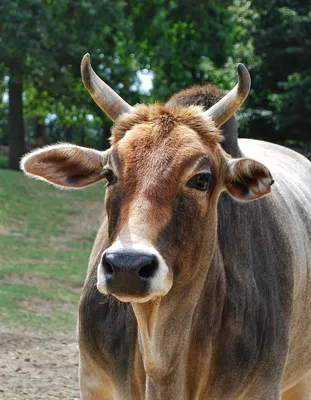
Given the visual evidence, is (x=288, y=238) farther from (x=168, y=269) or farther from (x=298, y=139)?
(x=298, y=139)

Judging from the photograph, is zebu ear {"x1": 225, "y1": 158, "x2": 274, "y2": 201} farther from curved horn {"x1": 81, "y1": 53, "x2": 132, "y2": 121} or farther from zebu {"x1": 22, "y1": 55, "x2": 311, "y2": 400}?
curved horn {"x1": 81, "y1": 53, "x2": 132, "y2": 121}

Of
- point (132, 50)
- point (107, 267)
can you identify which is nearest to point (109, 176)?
point (107, 267)

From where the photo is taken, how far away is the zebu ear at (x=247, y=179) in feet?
15.7

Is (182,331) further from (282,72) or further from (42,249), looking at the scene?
(282,72)

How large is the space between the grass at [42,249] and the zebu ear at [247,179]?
22.4ft

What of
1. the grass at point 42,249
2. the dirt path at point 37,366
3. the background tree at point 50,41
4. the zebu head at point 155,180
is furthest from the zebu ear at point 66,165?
the background tree at point 50,41

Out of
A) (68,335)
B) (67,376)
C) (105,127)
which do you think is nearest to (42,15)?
(105,127)

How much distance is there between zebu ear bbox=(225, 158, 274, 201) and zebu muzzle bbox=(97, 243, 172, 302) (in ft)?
2.68

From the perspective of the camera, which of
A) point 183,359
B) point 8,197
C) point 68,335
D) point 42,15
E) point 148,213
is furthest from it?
point 42,15

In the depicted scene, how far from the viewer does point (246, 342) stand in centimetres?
525

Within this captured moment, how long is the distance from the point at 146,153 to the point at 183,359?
3.94 feet

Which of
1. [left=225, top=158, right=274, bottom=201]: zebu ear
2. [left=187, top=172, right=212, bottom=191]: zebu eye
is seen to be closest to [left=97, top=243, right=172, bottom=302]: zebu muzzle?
[left=187, top=172, right=212, bottom=191]: zebu eye

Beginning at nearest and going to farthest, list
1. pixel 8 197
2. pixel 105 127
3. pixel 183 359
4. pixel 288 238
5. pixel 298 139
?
pixel 183 359 < pixel 288 238 < pixel 8 197 < pixel 298 139 < pixel 105 127

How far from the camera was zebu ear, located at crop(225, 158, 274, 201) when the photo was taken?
4.79 m
